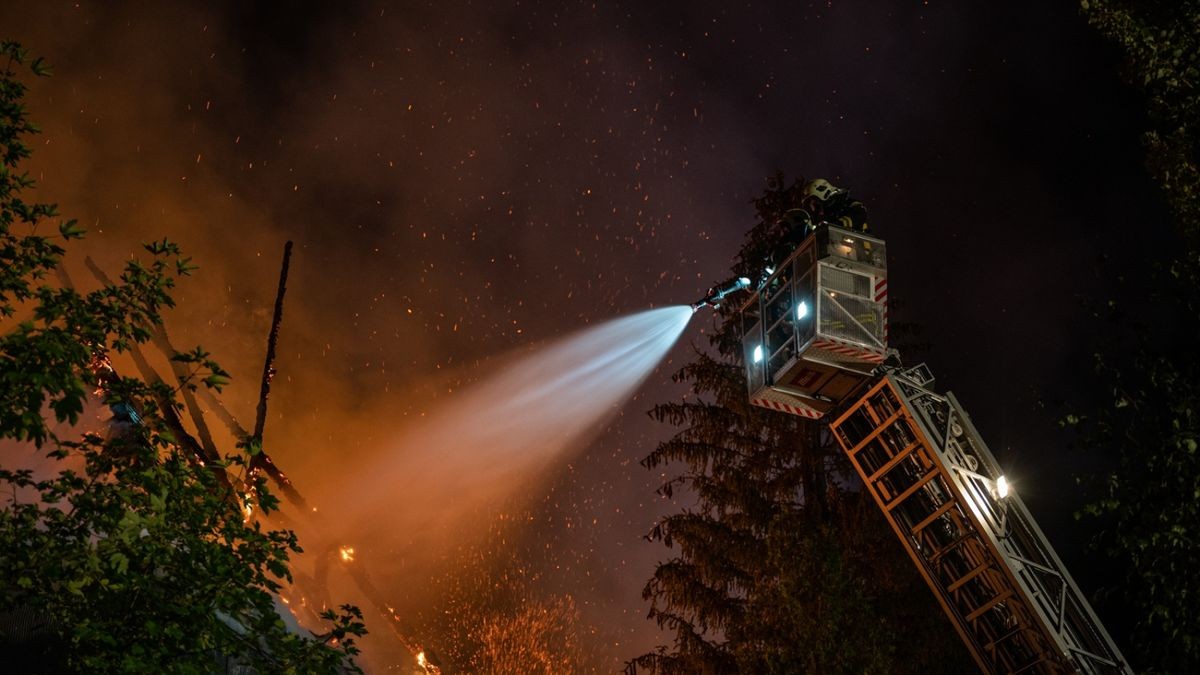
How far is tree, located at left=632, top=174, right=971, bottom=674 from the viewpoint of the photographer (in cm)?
1567

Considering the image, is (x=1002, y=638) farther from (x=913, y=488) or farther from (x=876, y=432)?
(x=876, y=432)

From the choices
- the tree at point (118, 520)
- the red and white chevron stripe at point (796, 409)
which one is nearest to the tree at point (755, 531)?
the red and white chevron stripe at point (796, 409)

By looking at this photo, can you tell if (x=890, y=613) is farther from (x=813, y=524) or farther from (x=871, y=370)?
(x=871, y=370)

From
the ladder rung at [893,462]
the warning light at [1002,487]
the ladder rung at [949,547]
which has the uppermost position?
the ladder rung at [893,462]

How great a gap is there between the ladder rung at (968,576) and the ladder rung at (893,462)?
138 cm

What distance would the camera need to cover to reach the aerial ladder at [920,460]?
9.39 m

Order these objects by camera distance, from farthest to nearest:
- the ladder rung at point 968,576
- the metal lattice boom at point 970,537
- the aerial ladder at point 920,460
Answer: the ladder rung at point 968,576
the aerial ladder at point 920,460
the metal lattice boom at point 970,537

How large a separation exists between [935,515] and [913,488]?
0.38 m

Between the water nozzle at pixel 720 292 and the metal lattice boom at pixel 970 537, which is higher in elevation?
the water nozzle at pixel 720 292

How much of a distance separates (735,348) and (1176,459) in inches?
415

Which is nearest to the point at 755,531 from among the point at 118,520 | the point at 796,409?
the point at 796,409

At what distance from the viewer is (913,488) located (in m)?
10.1

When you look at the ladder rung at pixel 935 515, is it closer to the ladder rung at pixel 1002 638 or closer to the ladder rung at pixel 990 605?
the ladder rung at pixel 990 605

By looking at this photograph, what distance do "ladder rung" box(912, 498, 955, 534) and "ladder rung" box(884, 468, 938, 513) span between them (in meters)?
0.31
